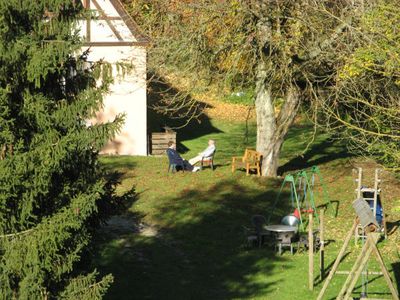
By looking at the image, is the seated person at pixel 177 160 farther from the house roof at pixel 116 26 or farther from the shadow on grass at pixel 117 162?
the house roof at pixel 116 26

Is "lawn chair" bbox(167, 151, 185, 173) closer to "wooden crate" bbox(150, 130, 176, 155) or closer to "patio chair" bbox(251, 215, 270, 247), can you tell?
"wooden crate" bbox(150, 130, 176, 155)

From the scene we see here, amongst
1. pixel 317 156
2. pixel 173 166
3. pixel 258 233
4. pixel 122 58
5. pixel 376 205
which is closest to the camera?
pixel 258 233

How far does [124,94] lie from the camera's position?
29766 millimetres

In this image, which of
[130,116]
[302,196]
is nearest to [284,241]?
[302,196]

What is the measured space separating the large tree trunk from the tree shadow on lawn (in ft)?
6.42

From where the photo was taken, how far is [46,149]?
38.6ft

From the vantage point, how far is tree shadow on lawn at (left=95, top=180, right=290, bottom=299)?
1738 cm

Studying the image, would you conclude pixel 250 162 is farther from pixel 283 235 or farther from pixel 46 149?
pixel 46 149

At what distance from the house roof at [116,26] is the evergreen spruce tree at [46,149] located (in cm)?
1565

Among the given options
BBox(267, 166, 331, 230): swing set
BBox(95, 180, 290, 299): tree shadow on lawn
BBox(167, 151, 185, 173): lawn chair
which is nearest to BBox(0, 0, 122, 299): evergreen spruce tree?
BBox(95, 180, 290, 299): tree shadow on lawn

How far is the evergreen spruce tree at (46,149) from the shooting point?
11.7 metres

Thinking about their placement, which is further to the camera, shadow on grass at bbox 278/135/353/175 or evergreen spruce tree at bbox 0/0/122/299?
shadow on grass at bbox 278/135/353/175

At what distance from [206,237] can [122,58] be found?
9.59 meters

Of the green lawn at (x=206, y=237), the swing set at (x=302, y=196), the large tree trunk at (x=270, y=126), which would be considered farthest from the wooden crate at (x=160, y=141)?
the swing set at (x=302, y=196)
